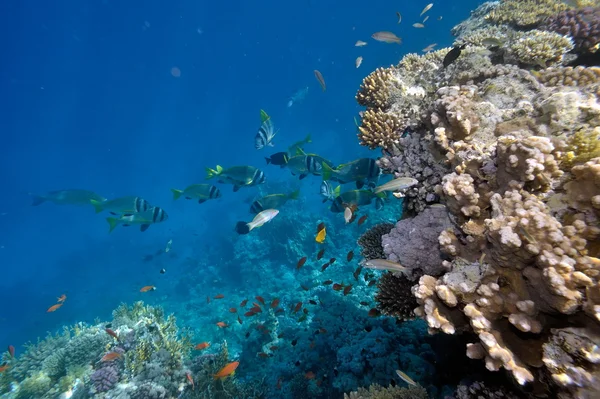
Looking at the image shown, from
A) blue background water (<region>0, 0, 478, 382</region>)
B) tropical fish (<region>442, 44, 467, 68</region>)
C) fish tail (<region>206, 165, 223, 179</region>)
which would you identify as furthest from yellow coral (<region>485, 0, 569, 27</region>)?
blue background water (<region>0, 0, 478, 382</region>)

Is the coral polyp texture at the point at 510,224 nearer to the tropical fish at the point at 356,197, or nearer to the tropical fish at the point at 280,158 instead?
the tropical fish at the point at 356,197

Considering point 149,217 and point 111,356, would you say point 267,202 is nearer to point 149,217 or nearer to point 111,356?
point 149,217

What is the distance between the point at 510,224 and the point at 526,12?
7311 mm

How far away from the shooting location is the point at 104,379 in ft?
20.0

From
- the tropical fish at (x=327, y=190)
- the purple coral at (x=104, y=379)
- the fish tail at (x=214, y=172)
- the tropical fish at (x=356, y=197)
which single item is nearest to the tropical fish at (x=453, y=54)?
the tropical fish at (x=356, y=197)

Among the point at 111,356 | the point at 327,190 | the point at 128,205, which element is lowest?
the point at 111,356

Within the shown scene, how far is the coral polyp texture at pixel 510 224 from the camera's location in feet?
6.20

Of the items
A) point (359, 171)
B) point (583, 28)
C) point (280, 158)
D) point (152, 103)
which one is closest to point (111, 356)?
point (280, 158)

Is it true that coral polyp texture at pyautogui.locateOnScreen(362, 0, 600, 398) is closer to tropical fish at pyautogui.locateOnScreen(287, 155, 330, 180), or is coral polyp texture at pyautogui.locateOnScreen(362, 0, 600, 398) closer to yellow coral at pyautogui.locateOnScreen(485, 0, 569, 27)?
tropical fish at pyautogui.locateOnScreen(287, 155, 330, 180)

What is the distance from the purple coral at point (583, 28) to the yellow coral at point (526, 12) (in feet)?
2.75

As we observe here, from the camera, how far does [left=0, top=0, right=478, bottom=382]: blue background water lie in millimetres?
41125


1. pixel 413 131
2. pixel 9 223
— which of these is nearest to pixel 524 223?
pixel 413 131

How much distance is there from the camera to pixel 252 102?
7831 centimetres

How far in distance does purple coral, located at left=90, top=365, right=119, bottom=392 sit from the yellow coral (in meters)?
11.9
